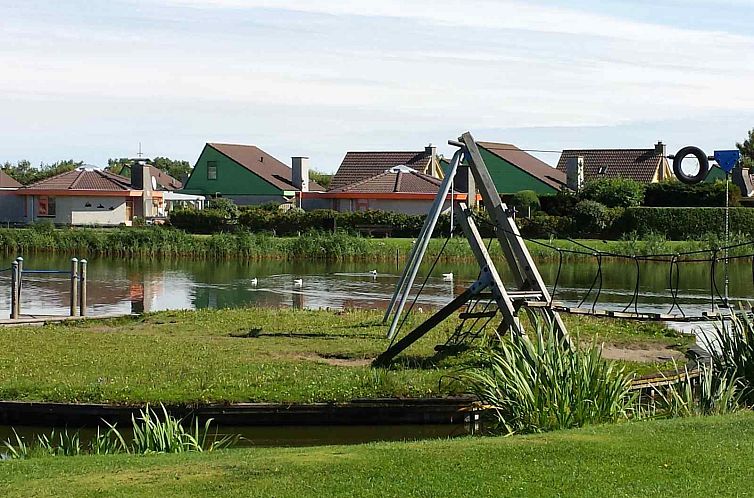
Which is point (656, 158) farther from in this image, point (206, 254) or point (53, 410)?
point (53, 410)

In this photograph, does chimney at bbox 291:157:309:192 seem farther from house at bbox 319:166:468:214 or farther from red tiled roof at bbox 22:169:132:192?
red tiled roof at bbox 22:169:132:192

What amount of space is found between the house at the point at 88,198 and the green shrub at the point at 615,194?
2740 centimetres

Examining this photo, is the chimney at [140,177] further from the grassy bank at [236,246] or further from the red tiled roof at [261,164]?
the grassy bank at [236,246]

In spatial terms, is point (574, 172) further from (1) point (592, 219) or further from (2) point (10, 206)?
(2) point (10, 206)

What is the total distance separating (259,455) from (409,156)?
7177 centimetres

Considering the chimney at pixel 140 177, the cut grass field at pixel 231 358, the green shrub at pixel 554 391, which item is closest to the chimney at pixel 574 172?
the chimney at pixel 140 177

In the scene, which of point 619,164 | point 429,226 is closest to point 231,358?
point 429,226

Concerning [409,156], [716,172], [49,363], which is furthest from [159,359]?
[716,172]

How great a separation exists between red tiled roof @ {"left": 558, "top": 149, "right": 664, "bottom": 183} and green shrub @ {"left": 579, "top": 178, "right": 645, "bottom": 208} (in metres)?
12.5

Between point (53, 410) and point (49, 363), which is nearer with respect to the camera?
point (53, 410)

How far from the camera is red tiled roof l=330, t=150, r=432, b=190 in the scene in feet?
262

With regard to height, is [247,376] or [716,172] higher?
[716,172]

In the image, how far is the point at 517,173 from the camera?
3100 inches

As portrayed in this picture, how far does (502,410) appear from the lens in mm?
12875
